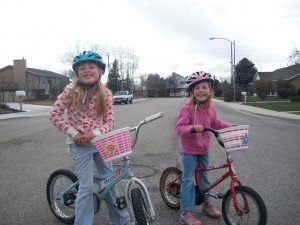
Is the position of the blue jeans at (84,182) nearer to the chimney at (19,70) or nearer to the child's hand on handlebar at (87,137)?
the child's hand on handlebar at (87,137)

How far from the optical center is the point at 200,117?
12.7 feet

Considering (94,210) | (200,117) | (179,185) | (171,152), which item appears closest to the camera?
(94,210)

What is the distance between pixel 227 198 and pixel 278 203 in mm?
1368

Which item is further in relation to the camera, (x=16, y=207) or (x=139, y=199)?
(x=16, y=207)

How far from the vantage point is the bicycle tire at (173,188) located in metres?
4.37

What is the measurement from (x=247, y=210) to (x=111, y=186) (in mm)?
1497

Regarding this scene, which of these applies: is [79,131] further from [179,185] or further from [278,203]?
[278,203]

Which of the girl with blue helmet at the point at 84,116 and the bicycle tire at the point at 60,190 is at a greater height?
the girl with blue helmet at the point at 84,116

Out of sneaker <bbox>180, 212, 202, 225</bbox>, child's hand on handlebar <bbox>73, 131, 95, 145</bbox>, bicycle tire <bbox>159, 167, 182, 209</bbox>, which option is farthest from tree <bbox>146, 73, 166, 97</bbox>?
child's hand on handlebar <bbox>73, 131, 95, 145</bbox>

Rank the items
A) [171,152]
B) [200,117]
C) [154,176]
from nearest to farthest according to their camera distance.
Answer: [200,117], [154,176], [171,152]

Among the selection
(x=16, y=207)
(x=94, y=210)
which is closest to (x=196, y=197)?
(x=94, y=210)

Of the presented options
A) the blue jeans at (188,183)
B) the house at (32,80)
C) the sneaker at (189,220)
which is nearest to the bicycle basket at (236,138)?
the blue jeans at (188,183)

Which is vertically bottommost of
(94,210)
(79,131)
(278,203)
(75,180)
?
(278,203)

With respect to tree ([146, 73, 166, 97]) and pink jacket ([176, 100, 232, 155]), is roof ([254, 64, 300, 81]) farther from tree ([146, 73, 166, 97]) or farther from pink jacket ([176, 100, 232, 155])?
pink jacket ([176, 100, 232, 155])
